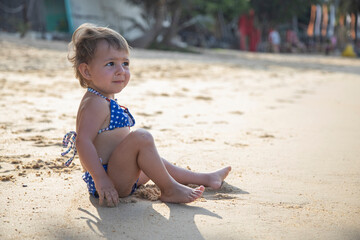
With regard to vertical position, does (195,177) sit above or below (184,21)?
below

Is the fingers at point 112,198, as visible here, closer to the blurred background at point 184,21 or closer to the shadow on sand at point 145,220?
the shadow on sand at point 145,220

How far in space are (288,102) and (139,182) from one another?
134 inches

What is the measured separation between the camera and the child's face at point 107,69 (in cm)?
212

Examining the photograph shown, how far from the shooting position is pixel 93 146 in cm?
203

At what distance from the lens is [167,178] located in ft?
7.00

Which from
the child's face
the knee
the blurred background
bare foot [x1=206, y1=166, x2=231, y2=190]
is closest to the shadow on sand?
bare foot [x1=206, y1=166, x2=231, y2=190]

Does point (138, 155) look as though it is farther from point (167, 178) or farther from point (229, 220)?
point (229, 220)

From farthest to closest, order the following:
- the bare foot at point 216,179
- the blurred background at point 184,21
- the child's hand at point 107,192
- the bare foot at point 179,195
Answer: the blurred background at point 184,21 < the bare foot at point 216,179 < the bare foot at point 179,195 < the child's hand at point 107,192

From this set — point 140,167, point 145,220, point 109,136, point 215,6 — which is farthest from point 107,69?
point 215,6

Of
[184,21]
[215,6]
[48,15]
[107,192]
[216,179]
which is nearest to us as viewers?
[107,192]

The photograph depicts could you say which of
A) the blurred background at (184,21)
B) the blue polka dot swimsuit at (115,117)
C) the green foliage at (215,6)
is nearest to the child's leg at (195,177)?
the blue polka dot swimsuit at (115,117)

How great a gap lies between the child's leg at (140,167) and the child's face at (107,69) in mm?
308

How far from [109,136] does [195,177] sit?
1.88 feet

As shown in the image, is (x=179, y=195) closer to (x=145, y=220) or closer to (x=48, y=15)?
(x=145, y=220)
